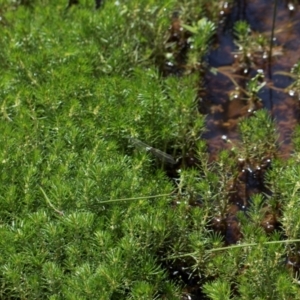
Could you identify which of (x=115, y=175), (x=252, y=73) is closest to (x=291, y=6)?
(x=252, y=73)

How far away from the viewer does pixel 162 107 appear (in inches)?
165

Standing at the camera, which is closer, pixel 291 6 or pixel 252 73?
pixel 252 73

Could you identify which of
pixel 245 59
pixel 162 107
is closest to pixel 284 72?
pixel 245 59

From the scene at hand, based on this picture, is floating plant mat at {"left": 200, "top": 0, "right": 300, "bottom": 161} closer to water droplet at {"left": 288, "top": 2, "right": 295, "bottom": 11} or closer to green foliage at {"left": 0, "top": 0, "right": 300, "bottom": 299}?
water droplet at {"left": 288, "top": 2, "right": 295, "bottom": 11}

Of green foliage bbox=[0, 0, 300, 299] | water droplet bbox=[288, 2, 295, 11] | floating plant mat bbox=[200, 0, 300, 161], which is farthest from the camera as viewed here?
water droplet bbox=[288, 2, 295, 11]

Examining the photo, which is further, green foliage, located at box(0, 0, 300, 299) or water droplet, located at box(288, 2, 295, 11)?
water droplet, located at box(288, 2, 295, 11)

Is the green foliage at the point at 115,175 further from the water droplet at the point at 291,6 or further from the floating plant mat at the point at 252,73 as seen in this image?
the water droplet at the point at 291,6

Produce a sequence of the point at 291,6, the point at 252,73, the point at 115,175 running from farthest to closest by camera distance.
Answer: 1. the point at 291,6
2. the point at 252,73
3. the point at 115,175

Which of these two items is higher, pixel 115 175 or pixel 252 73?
pixel 252 73

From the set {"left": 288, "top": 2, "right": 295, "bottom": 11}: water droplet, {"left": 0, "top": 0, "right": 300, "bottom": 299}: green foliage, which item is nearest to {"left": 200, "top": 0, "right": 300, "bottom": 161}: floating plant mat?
{"left": 288, "top": 2, "right": 295, "bottom": 11}: water droplet

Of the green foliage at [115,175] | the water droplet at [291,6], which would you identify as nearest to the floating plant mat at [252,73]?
the water droplet at [291,6]

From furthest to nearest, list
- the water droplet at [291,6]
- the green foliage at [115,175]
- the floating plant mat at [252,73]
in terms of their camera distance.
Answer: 1. the water droplet at [291,6]
2. the floating plant mat at [252,73]
3. the green foliage at [115,175]

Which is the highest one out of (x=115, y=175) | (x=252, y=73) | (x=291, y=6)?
(x=291, y=6)

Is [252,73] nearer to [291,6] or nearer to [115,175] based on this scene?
[291,6]
